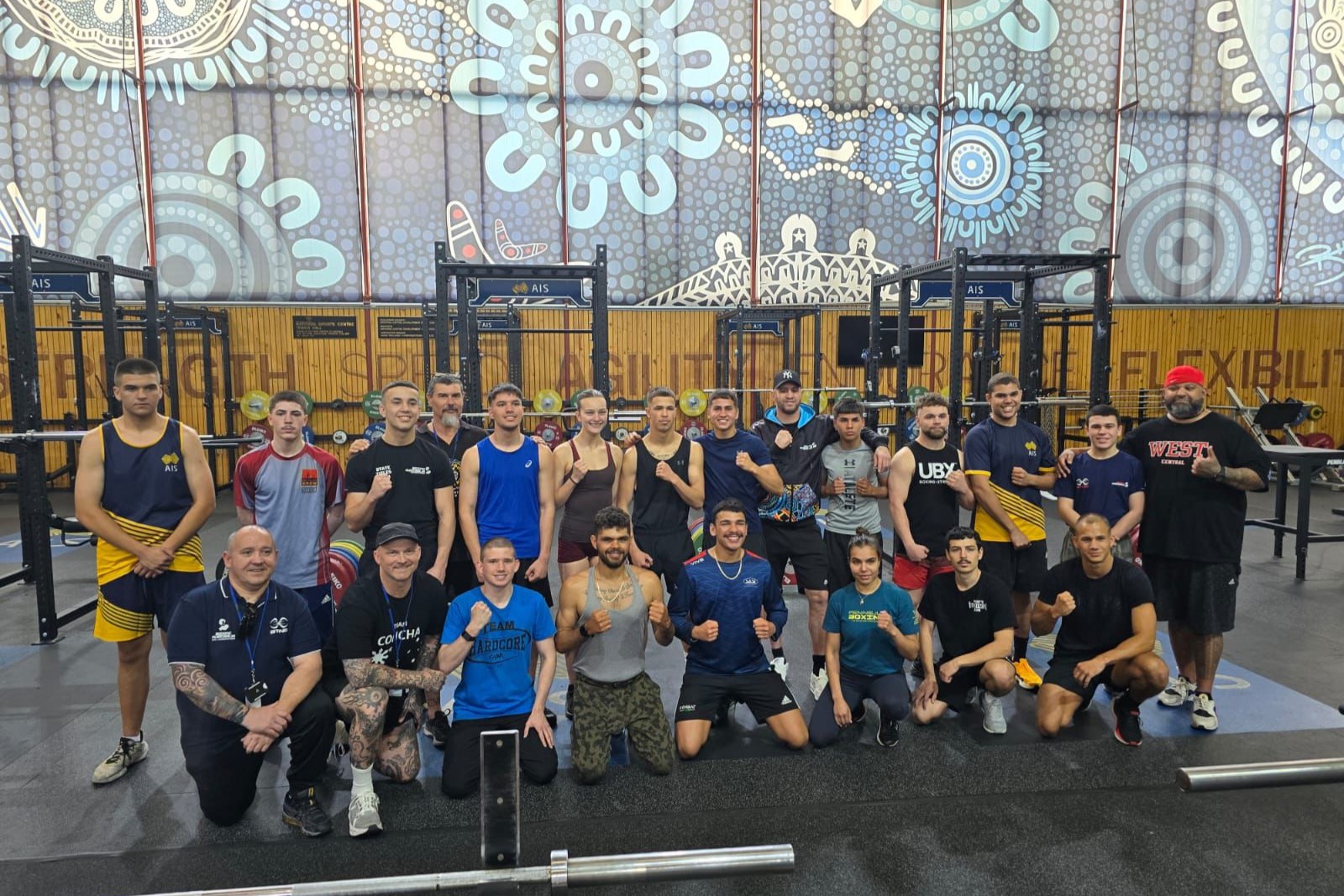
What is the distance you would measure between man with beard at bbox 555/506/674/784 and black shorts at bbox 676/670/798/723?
153 millimetres

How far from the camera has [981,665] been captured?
10.9 feet

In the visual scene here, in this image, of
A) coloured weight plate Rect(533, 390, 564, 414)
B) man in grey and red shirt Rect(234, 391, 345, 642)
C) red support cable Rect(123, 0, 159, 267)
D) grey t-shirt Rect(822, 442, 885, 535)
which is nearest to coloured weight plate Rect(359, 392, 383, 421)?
coloured weight plate Rect(533, 390, 564, 414)

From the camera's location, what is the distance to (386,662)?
2848mm

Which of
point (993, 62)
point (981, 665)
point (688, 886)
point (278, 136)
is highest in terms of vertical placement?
point (993, 62)

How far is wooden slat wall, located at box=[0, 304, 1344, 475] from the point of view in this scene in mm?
11039

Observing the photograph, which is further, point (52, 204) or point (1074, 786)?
point (52, 204)

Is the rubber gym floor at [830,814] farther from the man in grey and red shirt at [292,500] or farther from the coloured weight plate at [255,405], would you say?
the coloured weight plate at [255,405]

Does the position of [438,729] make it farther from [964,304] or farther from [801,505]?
[964,304]

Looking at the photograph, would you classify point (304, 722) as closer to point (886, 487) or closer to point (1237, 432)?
point (886, 487)

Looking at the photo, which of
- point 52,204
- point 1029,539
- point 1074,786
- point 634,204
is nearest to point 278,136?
point 52,204

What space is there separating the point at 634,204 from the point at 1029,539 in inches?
359

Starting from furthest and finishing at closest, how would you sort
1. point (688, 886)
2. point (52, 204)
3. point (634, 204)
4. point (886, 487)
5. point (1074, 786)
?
point (634, 204)
point (52, 204)
point (886, 487)
point (1074, 786)
point (688, 886)

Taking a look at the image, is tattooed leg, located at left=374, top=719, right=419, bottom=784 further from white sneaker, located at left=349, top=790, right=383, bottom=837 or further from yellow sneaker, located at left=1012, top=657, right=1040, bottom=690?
yellow sneaker, located at left=1012, top=657, right=1040, bottom=690

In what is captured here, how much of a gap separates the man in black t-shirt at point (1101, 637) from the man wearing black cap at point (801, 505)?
989 mm
